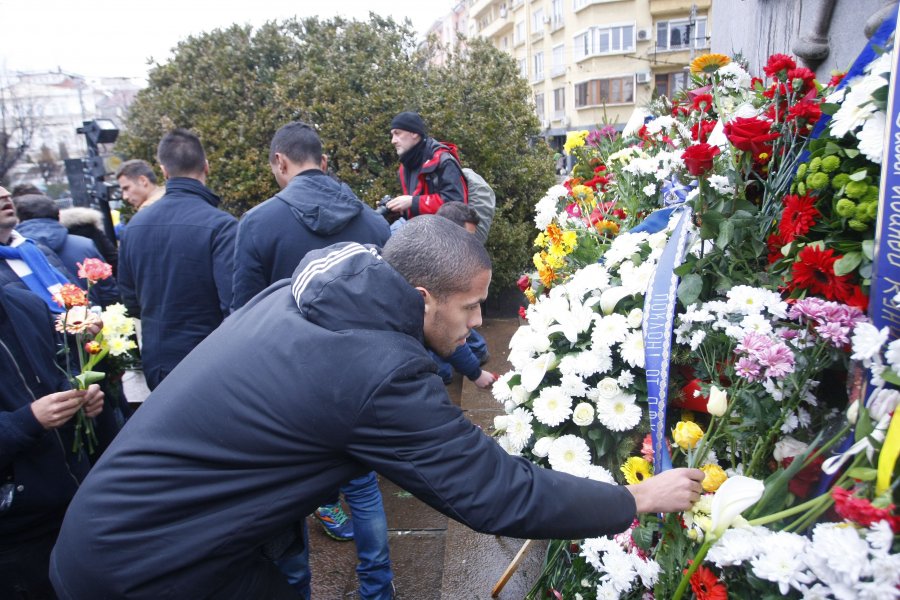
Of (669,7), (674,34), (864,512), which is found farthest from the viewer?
(674,34)

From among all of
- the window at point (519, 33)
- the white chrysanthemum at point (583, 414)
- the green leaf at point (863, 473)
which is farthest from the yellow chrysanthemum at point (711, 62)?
the window at point (519, 33)

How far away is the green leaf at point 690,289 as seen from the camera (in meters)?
1.66

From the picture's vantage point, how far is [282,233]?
299cm

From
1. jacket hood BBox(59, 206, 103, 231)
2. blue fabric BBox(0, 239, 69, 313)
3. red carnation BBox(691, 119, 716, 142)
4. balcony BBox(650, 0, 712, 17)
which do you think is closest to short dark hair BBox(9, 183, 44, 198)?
jacket hood BBox(59, 206, 103, 231)

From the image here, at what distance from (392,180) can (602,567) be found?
5.32 meters

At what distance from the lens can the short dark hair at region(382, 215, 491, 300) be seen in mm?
1607

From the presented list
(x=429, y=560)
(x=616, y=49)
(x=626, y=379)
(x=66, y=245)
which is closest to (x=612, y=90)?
(x=616, y=49)

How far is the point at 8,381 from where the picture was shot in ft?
7.24

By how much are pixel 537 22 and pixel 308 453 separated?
41.4 m

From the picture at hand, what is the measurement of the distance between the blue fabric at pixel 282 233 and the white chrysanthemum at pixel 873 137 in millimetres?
2244

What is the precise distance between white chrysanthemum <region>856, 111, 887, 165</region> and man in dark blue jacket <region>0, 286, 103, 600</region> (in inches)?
101

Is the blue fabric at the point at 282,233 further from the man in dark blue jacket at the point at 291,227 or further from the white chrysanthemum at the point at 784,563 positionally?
the white chrysanthemum at the point at 784,563

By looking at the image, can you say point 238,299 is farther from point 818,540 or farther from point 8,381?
point 818,540

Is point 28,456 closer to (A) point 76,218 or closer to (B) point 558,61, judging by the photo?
(A) point 76,218
